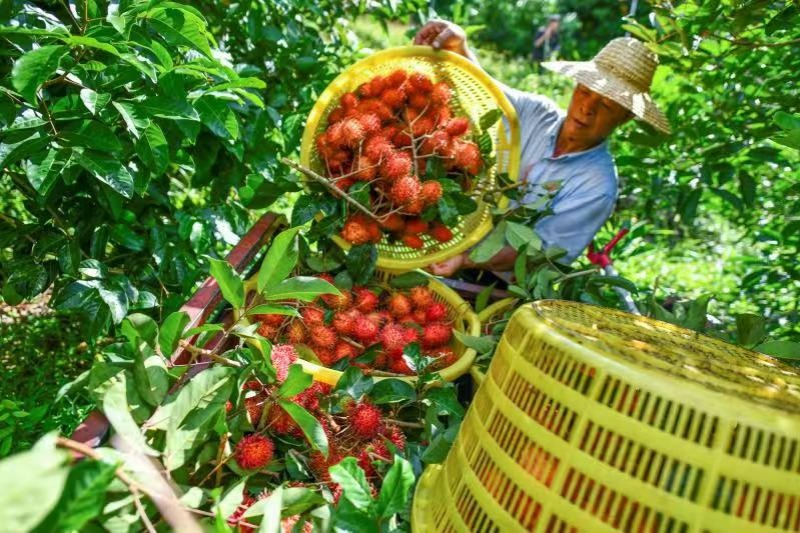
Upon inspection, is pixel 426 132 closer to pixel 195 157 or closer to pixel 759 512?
pixel 195 157

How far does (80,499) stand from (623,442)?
0.46 metres

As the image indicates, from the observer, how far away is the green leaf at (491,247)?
4.82 feet

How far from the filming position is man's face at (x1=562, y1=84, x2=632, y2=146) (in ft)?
6.04

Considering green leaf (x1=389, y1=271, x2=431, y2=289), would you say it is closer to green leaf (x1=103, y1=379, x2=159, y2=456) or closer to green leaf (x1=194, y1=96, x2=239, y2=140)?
green leaf (x1=194, y1=96, x2=239, y2=140)

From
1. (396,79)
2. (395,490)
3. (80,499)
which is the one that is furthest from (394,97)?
(80,499)

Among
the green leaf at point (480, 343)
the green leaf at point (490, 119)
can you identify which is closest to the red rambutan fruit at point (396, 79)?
the green leaf at point (490, 119)

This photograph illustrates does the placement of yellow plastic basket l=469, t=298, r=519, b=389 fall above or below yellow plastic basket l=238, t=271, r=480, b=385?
below

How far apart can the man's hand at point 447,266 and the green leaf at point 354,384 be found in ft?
2.02

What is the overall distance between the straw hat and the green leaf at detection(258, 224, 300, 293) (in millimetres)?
1155

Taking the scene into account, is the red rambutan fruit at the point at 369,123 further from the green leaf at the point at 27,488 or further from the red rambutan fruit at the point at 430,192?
the green leaf at the point at 27,488

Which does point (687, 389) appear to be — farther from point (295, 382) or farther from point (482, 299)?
point (482, 299)

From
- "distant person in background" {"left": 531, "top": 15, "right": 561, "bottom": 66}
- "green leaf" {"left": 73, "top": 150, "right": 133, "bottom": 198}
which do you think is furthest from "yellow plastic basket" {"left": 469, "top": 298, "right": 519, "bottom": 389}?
"distant person in background" {"left": 531, "top": 15, "right": 561, "bottom": 66}

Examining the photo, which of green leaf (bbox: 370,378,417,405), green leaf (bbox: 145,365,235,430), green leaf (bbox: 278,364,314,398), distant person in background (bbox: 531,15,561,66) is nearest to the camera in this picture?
green leaf (bbox: 145,365,235,430)

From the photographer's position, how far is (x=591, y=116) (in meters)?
1.88
